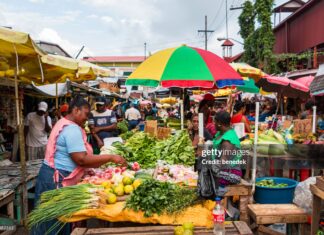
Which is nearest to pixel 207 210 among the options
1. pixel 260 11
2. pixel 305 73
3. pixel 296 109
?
pixel 305 73

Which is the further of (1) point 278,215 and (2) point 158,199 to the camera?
(1) point 278,215

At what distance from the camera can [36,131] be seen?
8188mm

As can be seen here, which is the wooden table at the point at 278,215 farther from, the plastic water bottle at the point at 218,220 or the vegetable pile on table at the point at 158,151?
the vegetable pile on table at the point at 158,151

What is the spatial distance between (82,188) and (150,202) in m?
0.79

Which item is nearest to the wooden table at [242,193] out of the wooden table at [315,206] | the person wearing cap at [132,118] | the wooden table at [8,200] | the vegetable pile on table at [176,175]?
the vegetable pile on table at [176,175]

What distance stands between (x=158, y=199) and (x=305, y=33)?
20.4m

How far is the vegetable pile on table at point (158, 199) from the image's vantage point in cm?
328

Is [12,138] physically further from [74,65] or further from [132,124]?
[132,124]

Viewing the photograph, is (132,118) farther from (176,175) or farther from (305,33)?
(305,33)

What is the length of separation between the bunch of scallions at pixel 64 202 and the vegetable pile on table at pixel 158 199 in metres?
0.39

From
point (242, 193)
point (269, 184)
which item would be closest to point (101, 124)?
point (269, 184)

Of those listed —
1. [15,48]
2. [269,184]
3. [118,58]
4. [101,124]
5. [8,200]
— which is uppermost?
[118,58]

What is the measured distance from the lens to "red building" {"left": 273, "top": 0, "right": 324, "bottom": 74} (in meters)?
17.9

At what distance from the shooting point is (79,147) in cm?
364
